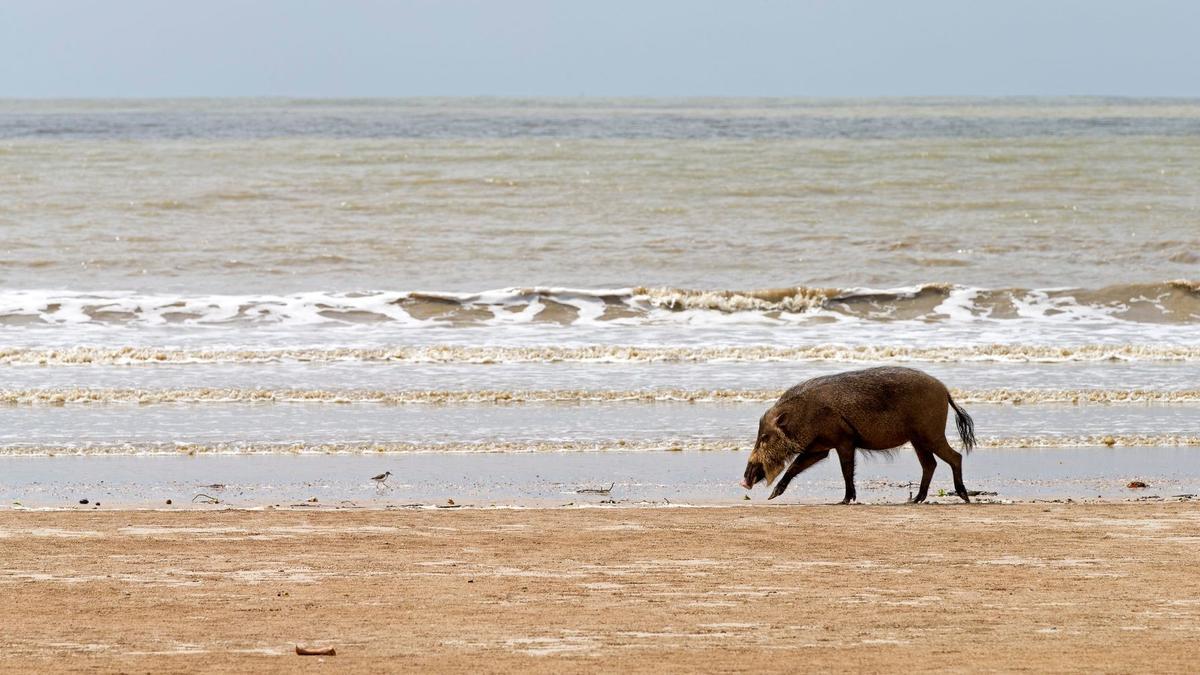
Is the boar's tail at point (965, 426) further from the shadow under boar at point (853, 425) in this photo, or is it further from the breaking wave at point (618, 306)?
the breaking wave at point (618, 306)

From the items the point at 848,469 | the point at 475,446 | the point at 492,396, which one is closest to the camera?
the point at 848,469

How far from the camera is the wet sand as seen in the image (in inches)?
218

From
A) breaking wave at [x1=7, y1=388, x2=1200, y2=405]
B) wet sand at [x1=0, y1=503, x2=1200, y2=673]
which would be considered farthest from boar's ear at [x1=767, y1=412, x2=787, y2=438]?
breaking wave at [x1=7, y1=388, x2=1200, y2=405]

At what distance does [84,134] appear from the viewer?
2328 inches

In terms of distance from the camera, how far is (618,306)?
20.8m

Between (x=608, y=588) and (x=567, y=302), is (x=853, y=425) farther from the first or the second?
(x=567, y=302)

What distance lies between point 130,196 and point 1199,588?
99.0 ft

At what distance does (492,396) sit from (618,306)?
7.17 m

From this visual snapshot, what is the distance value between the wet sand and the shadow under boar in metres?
0.65

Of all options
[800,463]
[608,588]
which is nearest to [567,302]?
[800,463]

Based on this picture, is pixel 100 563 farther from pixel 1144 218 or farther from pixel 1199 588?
pixel 1144 218

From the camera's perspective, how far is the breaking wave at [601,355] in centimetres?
1598

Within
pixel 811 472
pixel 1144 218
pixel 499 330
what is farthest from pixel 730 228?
pixel 811 472

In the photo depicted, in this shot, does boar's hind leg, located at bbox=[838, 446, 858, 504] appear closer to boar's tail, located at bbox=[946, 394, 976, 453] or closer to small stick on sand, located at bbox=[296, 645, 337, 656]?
boar's tail, located at bbox=[946, 394, 976, 453]
